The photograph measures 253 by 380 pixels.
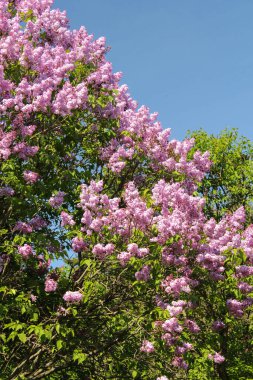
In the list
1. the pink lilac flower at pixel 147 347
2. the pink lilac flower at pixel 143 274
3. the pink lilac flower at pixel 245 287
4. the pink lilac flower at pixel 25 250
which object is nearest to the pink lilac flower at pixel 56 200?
the pink lilac flower at pixel 25 250

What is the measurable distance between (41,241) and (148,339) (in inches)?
103

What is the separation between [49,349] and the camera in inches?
343

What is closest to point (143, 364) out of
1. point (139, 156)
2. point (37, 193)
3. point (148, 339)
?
point (148, 339)

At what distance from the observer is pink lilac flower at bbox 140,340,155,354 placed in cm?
834

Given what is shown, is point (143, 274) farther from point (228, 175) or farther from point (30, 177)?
point (228, 175)

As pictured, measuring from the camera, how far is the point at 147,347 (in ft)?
27.5

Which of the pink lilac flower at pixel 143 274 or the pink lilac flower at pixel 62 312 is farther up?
the pink lilac flower at pixel 143 274

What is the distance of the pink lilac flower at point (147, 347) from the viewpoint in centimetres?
834

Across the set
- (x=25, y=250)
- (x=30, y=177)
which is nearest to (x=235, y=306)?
(x=25, y=250)

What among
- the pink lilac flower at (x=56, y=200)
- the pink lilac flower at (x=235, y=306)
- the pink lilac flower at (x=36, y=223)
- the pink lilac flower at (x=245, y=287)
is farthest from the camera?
the pink lilac flower at (x=235, y=306)

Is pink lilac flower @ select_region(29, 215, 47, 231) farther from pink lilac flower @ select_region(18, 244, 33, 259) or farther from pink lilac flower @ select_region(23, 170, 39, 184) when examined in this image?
pink lilac flower @ select_region(18, 244, 33, 259)

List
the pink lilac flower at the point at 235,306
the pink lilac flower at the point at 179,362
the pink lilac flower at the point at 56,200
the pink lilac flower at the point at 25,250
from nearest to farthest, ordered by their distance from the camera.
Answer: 1. the pink lilac flower at the point at 25,250
2. the pink lilac flower at the point at 56,200
3. the pink lilac flower at the point at 179,362
4. the pink lilac flower at the point at 235,306

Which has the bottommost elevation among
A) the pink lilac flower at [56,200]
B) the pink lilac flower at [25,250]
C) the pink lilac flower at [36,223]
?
the pink lilac flower at [25,250]

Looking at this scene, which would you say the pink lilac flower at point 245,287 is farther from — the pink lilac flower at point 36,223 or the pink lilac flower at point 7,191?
the pink lilac flower at point 7,191
